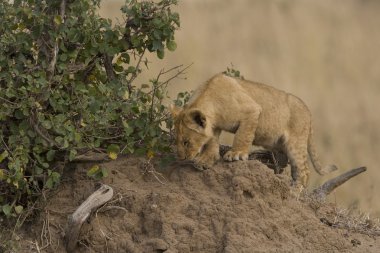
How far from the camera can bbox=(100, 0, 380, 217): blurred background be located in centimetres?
2028

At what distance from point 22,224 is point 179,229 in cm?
146

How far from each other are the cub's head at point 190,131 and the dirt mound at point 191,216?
0.64ft

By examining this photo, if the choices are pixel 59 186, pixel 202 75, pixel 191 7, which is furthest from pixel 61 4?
pixel 191 7

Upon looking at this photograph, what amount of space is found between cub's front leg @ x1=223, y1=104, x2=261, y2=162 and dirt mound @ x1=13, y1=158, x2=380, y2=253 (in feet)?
0.99

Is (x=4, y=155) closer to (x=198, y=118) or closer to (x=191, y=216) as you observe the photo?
(x=191, y=216)

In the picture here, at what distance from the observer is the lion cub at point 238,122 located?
29.5 ft

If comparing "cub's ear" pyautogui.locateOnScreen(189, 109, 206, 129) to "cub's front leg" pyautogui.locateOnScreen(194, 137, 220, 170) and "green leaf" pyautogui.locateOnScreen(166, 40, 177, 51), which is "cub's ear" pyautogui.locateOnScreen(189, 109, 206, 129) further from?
"green leaf" pyautogui.locateOnScreen(166, 40, 177, 51)

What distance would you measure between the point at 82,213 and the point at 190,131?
1.50 m

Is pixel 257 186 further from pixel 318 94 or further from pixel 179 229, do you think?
pixel 318 94

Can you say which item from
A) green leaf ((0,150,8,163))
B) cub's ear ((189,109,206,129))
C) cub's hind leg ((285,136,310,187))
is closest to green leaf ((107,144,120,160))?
cub's ear ((189,109,206,129))

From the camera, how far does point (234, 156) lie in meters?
9.03

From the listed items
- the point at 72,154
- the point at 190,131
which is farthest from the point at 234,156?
the point at 72,154

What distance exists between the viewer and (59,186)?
8.72m

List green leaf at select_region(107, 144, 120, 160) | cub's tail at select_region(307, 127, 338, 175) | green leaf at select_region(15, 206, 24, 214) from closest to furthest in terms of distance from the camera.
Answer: green leaf at select_region(15, 206, 24, 214), green leaf at select_region(107, 144, 120, 160), cub's tail at select_region(307, 127, 338, 175)
